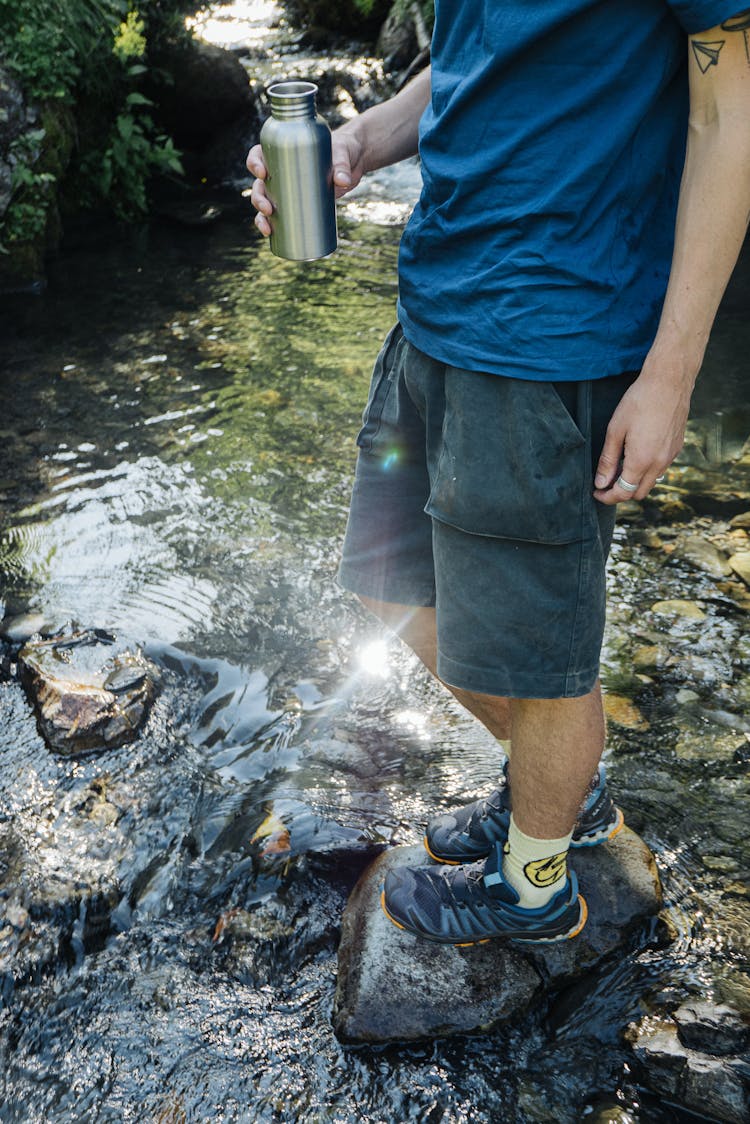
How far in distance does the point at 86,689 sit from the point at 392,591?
1.53 meters

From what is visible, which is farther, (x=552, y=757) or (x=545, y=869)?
(x=545, y=869)

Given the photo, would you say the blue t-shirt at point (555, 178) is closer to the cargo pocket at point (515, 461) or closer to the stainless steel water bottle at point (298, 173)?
the cargo pocket at point (515, 461)

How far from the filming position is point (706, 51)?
1.54 m

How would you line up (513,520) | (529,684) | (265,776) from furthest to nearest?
(265,776), (529,684), (513,520)

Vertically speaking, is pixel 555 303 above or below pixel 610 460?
above

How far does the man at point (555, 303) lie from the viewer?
1614 millimetres

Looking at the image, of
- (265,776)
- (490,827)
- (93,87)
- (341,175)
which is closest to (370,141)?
(341,175)

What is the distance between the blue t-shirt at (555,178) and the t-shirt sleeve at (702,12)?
3cm

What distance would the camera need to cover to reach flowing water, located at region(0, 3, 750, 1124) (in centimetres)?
229

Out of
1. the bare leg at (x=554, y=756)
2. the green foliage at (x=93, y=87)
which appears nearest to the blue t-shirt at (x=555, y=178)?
the bare leg at (x=554, y=756)

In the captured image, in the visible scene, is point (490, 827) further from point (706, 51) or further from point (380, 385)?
point (706, 51)

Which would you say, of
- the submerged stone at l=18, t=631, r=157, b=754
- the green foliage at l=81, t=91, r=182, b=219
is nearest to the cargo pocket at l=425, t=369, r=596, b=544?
the submerged stone at l=18, t=631, r=157, b=754

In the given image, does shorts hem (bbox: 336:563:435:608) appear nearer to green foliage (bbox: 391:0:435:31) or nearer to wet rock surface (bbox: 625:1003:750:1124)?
wet rock surface (bbox: 625:1003:750:1124)

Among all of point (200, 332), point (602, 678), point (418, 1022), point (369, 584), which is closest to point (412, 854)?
point (418, 1022)
